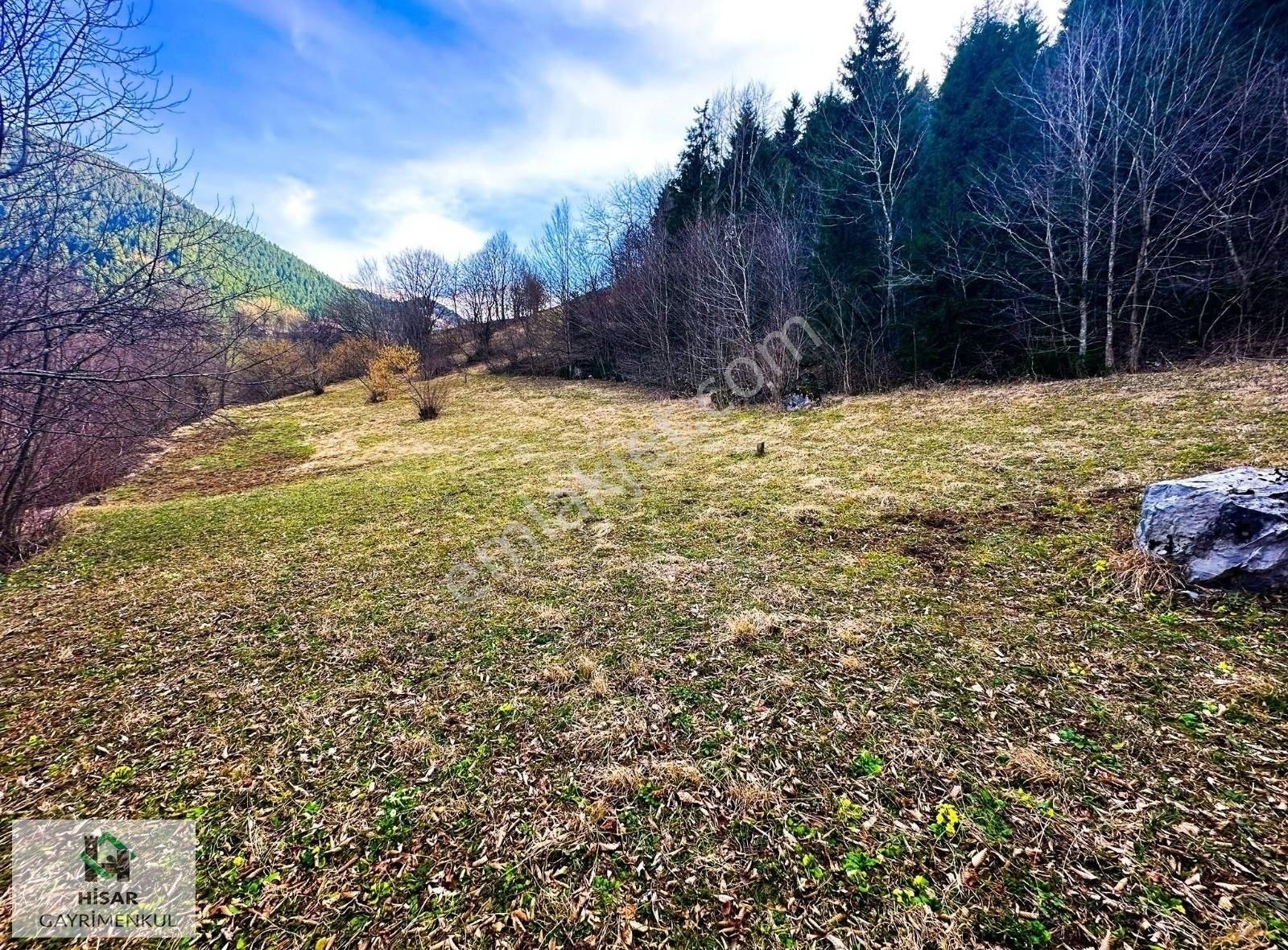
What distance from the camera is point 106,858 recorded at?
2.07 m

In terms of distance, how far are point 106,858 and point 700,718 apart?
285 cm

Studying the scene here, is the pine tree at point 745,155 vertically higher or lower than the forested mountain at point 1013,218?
higher

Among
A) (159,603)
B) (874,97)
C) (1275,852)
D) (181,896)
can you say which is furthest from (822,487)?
(874,97)

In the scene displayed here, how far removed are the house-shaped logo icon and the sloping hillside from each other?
0.19 m

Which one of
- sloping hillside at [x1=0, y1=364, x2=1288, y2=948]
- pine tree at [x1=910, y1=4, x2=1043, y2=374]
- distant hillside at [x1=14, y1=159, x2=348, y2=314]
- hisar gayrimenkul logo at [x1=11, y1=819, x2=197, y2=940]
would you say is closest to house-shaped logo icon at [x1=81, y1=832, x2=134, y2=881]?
hisar gayrimenkul logo at [x1=11, y1=819, x2=197, y2=940]

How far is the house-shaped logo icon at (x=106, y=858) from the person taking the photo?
6.57 ft

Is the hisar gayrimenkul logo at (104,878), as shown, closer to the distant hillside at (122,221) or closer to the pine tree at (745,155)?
the distant hillside at (122,221)

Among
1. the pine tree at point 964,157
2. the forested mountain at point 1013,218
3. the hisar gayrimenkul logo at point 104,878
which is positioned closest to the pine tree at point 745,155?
the forested mountain at point 1013,218

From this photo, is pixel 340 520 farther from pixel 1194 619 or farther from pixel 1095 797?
pixel 1194 619

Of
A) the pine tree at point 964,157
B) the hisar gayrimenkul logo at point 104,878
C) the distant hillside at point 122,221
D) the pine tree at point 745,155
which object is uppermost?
the pine tree at point 745,155

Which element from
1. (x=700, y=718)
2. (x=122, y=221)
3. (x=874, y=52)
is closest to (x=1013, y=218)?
(x=874, y=52)

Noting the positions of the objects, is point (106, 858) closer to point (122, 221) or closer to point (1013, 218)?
point (122, 221)

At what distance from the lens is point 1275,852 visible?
1712 mm

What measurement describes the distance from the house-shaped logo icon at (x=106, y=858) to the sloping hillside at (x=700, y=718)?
0.62 ft
